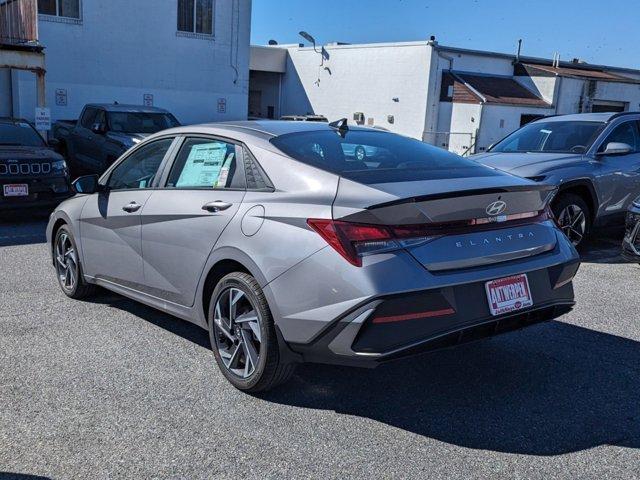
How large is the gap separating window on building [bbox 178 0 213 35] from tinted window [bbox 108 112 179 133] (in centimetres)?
1024

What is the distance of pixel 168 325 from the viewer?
17.3 ft

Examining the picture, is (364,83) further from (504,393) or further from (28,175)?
(504,393)

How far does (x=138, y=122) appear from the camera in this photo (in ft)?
44.3

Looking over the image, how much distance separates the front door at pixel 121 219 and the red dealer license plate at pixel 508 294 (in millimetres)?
2568

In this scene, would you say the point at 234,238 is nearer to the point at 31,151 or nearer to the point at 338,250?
the point at 338,250

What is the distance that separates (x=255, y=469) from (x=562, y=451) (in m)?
1.55

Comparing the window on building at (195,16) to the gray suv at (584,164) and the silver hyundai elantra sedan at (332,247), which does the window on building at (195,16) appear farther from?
the silver hyundai elantra sedan at (332,247)

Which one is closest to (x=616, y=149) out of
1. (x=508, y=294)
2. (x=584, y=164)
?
(x=584, y=164)

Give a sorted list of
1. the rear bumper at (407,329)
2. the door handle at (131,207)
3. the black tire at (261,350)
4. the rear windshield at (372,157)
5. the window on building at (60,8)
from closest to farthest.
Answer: the rear bumper at (407,329), the black tire at (261,350), the rear windshield at (372,157), the door handle at (131,207), the window on building at (60,8)

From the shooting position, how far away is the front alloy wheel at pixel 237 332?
389 centimetres

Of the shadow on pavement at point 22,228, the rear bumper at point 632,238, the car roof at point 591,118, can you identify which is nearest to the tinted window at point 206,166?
the shadow on pavement at point 22,228

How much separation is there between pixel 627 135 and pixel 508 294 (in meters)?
6.36

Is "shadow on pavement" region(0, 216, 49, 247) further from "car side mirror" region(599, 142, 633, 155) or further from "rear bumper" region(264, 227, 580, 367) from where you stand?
"car side mirror" region(599, 142, 633, 155)

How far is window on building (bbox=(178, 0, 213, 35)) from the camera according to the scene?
22.9m
